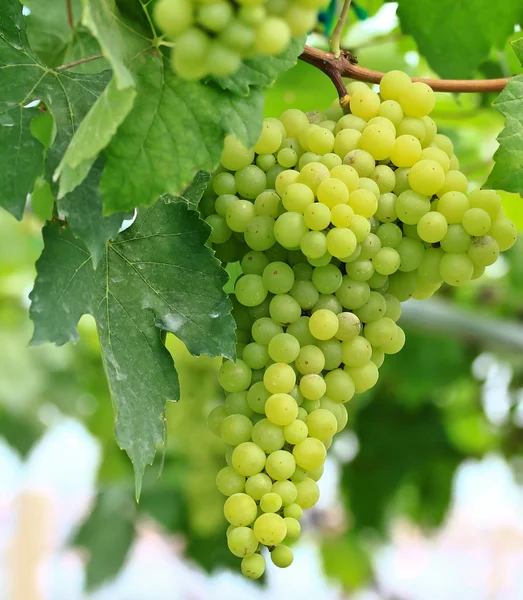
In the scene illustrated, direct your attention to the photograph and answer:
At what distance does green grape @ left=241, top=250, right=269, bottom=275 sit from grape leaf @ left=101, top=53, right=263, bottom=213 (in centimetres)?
10

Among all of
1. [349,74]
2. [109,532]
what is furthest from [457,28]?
[109,532]

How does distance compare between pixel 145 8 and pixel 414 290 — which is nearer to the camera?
pixel 145 8

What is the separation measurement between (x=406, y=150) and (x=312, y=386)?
180mm

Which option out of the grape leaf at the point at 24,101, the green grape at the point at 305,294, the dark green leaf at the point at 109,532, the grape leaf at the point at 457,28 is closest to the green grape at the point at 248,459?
the green grape at the point at 305,294

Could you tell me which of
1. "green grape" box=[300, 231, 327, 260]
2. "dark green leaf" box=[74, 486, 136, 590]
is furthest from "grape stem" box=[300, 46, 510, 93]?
"dark green leaf" box=[74, 486, 136, 590]

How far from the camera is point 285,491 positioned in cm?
52

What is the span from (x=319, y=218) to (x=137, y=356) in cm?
15

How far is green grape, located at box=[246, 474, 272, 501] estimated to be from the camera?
0.52 meters

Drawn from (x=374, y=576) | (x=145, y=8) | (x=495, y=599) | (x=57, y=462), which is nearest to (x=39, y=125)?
(x=145, y=8)

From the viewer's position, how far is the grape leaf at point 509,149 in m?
0.56

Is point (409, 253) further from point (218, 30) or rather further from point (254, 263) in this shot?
point (218, 30)

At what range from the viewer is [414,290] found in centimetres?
60

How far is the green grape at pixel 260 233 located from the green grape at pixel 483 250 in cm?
14

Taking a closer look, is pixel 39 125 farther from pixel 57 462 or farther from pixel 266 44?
pixel 57 462
